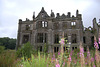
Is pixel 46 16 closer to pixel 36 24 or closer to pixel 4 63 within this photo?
pixel 36 24

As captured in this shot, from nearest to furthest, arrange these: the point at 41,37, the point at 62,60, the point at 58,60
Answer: the point at 58,60
the point at 62,60
the point at 41,37

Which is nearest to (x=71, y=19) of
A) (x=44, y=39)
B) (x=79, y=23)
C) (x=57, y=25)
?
(x=79, y=23)

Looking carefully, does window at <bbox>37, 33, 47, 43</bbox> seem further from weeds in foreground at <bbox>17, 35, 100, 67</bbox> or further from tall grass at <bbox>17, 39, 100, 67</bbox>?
weeds in foreground at <bbox>17, 35, 100, 67</bbox>

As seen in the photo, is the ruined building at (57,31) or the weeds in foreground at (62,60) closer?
the weeds in foreground at (62,60)

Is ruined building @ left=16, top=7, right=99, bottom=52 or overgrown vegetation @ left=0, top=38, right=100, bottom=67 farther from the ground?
ruined building @ left=16, top=7, right=99, bottom=52

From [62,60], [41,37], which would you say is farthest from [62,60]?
[41,37]

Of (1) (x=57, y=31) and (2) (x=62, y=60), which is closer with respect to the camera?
(2) (x=62, y=60)

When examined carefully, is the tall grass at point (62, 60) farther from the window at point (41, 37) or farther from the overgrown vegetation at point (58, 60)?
the window at point (41, 37)

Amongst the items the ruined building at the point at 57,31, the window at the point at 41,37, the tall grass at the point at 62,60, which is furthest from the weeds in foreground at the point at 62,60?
the window at the point at 41,37

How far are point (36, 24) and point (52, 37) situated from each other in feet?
18.4

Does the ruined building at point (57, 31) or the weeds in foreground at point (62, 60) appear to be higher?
the ruined building at point (57, 31)

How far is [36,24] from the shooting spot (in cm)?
2680

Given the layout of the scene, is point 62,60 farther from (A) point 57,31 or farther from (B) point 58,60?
(A) point 57,31

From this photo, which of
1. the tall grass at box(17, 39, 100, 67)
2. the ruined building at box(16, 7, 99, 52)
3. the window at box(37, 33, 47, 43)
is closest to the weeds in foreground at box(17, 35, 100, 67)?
the tall grass at box(17, 39, 100, 67)
